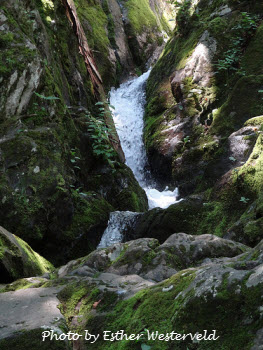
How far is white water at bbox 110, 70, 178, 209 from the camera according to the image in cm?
965

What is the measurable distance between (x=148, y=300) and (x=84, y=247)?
4.35m

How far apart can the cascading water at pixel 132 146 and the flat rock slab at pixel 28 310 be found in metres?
4.05

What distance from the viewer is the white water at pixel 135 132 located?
31.7 feet

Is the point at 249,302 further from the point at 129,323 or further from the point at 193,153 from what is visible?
the point at 193,153

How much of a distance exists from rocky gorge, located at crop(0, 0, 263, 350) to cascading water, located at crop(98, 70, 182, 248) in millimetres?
101

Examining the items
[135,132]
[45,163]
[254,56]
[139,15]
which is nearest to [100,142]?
[45,163]

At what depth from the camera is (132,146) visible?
12.2 m

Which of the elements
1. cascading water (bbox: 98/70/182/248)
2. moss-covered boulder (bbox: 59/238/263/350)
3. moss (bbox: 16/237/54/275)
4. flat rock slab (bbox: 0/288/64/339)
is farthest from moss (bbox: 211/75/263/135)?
flat rock slab (bbox: 0/288/64/339)

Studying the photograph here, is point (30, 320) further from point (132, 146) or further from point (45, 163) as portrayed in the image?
point (132, 146)

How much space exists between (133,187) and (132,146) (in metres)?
3.77

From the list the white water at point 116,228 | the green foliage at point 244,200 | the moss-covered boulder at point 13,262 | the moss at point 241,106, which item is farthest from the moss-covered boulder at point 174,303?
the moss at point 241,106

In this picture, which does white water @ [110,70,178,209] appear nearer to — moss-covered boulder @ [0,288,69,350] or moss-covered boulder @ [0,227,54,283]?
moss-covered boulder @ [0,227,54,283]

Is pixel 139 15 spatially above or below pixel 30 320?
above

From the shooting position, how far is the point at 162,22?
24688 millimetres
